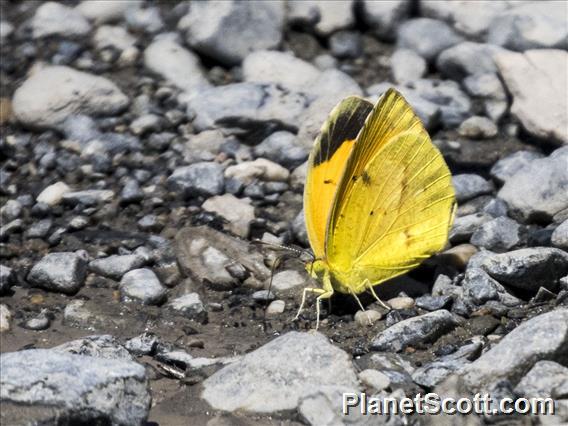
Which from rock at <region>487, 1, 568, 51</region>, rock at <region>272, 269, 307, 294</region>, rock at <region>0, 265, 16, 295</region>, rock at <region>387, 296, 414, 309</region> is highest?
rock at <region>487, 1, 568, 51</region>

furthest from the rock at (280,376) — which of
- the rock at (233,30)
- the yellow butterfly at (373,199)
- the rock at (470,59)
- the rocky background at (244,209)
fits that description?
the rock at (233,30)

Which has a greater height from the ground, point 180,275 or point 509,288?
point 509,288

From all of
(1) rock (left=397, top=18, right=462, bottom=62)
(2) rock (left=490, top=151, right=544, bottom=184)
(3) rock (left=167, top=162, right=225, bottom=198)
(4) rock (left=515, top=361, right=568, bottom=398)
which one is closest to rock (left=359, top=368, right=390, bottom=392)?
(4) rock (left=515, top=361, right=568, bottom=398)

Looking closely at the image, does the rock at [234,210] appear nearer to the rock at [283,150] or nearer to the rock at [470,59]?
the rock at [283,150]

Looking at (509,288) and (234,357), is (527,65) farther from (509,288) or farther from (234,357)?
(234,357)

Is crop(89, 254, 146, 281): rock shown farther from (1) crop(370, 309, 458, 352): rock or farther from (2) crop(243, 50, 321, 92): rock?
(2) crop(243, 50, 321, 92): rock

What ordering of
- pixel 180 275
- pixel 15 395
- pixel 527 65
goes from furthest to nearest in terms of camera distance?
pixel 527 65
pixel 180 275
pixel 15 395

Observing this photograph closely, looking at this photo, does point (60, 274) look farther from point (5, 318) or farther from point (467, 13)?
point (467, 13)

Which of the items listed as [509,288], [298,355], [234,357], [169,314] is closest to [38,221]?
[169,314]
